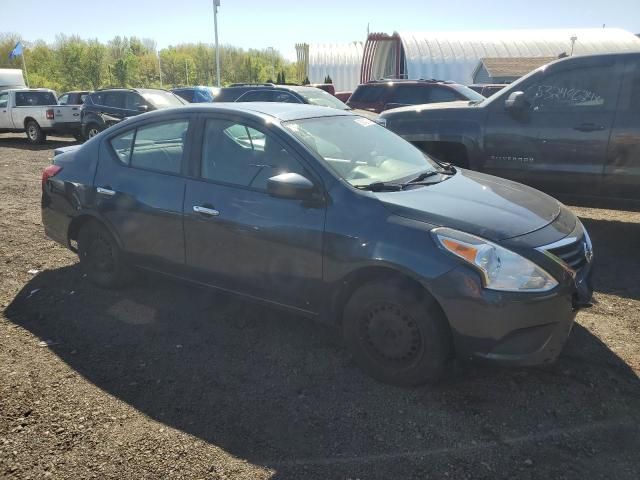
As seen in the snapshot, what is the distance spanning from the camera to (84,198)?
4.50m

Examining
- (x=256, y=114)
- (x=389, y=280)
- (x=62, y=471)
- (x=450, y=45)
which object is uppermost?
(x=450, y=45)

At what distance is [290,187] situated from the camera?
3.24m

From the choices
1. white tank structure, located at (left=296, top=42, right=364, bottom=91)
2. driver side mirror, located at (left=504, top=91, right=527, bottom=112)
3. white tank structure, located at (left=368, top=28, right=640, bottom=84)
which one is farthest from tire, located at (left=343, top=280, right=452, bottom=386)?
white tank structure, located at (left=296, top=42, right=364, bottom=91)

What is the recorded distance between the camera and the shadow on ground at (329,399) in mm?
2625

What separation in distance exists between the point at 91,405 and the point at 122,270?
1621mm

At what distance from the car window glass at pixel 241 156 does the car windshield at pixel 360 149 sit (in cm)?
19

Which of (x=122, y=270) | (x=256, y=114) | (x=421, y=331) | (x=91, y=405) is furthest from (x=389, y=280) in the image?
(x=122, y=270)

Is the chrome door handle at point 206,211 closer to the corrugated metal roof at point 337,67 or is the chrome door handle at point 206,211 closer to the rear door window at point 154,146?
the rear door window at point 154,146

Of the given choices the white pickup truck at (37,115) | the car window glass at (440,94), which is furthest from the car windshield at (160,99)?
the car window glass at (440,94)

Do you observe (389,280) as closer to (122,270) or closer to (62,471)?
(62,471)

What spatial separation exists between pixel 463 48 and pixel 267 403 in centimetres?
4206

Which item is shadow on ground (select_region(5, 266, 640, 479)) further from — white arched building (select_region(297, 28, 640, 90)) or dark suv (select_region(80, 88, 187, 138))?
white arched building (select_region(297, 28, 640, 90))

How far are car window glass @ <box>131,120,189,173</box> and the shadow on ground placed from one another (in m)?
1.18

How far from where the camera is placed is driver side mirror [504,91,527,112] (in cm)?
591
